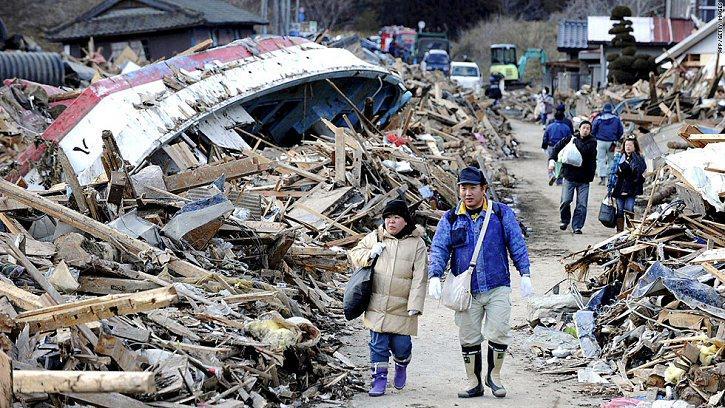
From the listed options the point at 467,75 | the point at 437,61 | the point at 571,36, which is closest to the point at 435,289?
the point at 467,75

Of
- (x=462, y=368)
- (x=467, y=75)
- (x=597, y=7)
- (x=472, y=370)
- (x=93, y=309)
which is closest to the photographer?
(x=93, y=309)

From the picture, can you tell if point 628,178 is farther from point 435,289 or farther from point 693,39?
point 693,39

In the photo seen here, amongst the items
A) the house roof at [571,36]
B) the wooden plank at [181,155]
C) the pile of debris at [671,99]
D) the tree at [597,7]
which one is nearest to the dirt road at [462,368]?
the wooden plank at [181,155]

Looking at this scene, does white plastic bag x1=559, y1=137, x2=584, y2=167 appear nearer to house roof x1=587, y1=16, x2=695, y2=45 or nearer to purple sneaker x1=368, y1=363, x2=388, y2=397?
purple sneaker x1=368, y1=363, x2=388, y2=397

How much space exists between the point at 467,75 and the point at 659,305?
40914 mm

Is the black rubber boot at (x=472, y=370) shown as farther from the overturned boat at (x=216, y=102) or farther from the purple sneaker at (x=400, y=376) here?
the overturned boat at (x=216, y=102)

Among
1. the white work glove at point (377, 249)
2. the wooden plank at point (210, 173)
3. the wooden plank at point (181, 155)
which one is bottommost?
the wooden plank at point (181, 155)

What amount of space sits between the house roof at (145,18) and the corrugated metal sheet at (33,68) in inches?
659

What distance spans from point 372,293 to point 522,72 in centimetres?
5660

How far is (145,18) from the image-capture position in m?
47.9

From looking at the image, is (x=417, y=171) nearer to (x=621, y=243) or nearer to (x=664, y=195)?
(x=664, y=195)

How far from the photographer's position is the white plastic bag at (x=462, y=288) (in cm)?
742

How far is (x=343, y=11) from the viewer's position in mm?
75375

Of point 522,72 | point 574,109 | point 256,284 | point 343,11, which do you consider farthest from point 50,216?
point 343,11
